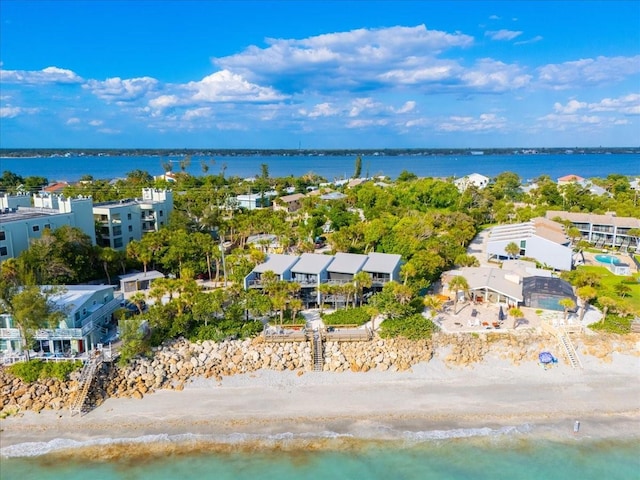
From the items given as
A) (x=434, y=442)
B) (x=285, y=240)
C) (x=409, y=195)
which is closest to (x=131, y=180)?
(x=409, y=195)

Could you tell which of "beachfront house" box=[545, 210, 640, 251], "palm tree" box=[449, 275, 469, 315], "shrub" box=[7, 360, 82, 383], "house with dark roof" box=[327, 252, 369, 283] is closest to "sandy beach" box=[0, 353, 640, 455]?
"shrub" box=[7, 360, 82, 383]

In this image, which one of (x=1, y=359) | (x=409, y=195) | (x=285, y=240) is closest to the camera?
(x=1, y=359)

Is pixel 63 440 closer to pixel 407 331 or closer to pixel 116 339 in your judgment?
pixel 116 339

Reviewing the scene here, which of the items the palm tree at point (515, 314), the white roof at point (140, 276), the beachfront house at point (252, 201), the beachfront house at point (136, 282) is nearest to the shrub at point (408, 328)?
the palm tree at point (515, 314)

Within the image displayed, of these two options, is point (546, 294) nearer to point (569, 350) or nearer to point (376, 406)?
point (569, 350)

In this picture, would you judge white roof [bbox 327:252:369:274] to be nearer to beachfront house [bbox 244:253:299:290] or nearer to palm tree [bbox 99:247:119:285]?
beachfront house [bbox 244:253:299:290]

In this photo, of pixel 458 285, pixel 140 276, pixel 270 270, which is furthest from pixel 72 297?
pixel 458 285

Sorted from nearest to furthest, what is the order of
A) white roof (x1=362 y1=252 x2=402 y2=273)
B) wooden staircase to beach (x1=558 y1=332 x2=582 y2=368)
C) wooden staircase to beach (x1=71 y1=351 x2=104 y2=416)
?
1. wooden staircase to beach (x1=71 y1=351 x2=104 y2=416)
2. wooden staircase to beach (x1=558 y1=332 x2=582 y2=368)
3. white roof (x1=362 y1=252 x2=402 y2=273)
